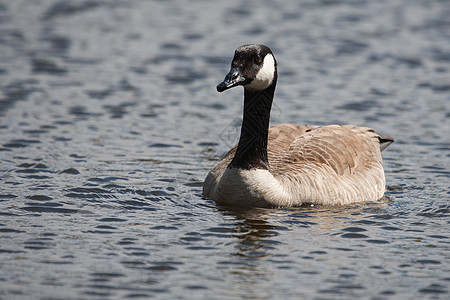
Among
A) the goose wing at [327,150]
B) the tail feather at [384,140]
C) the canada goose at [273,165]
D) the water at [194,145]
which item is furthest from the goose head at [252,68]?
the tail feather at [384,140]

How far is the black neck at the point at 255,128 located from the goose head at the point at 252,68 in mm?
197

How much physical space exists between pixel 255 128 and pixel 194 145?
3165 millimetres

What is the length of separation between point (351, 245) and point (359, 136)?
3443 mm

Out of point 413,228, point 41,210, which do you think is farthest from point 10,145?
point 413,228

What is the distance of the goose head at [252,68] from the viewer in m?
11.0

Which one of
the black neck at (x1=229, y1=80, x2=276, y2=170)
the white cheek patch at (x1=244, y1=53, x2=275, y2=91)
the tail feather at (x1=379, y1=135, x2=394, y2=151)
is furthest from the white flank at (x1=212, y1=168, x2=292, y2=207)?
the tail feather at (x1=379, y1=135, x2=394, y2=151)

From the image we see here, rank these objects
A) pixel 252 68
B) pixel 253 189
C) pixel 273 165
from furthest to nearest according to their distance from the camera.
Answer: pixel 273 165 → pixel 253 189 → pixel 252 68

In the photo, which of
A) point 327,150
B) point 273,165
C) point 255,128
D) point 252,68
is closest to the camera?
point 252,68

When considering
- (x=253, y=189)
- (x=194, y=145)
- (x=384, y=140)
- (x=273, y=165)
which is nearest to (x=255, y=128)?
(x=273, y=165)

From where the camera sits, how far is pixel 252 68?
11.1 m

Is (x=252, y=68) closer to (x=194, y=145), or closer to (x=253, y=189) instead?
(x=253, y=189)

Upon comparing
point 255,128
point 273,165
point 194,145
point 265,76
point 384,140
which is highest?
point 265,76

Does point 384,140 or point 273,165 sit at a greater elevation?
point 384,140

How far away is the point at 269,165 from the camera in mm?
11852
